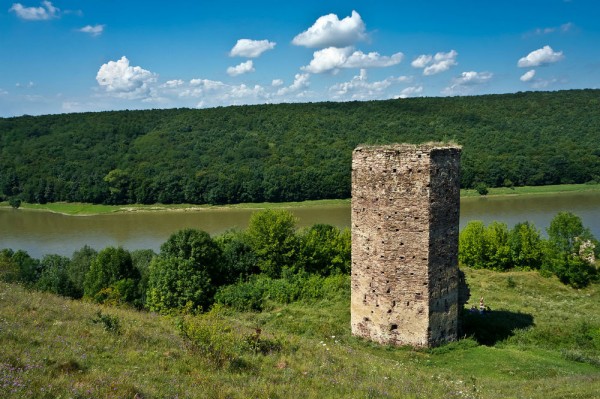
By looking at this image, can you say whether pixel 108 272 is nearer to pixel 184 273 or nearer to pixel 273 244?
pixel 184 273

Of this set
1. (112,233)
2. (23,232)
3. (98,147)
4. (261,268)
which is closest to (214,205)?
(112,233)

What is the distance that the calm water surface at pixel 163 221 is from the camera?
35938 millimetres

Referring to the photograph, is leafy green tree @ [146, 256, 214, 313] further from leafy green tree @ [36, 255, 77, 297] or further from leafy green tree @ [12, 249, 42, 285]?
leafy green tree @ [12, 249, 42, 285]

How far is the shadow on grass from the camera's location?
1298 centimetres

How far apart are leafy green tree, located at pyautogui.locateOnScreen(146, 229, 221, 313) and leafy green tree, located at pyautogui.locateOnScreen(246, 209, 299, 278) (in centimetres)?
266

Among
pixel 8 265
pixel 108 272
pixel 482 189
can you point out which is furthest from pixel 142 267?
pixel 482 189

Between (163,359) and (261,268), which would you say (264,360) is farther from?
(261,268)

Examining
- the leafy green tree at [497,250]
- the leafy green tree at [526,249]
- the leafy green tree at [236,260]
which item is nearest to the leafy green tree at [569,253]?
the leafy green tree at [526,249]

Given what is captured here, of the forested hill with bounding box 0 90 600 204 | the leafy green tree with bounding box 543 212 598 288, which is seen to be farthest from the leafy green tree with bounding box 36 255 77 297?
the forested hill with bounding box 0 90 600 204

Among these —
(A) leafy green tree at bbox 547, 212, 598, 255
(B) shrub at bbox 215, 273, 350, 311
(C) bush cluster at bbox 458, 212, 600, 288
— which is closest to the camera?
A: (B) shrub at bbox 215, 273, 350, 311

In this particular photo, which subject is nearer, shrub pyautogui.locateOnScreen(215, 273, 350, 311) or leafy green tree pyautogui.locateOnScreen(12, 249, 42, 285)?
shrub pyautogui.locateOnScreen(215, 273, 350, 311)

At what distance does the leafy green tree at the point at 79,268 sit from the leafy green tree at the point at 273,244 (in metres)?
8.22

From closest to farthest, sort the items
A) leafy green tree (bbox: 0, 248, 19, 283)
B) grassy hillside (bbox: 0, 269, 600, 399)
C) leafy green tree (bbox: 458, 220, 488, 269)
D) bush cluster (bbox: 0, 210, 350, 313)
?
grassy hillside (bbox: 0, 269, 600, 399) → leafy green tree (bbox: 0, 248, 19, 283) → bush cluster (bbox: 0, 210, 350, 313) → leafy green tree (bbox: 458, 220, 488, 269)

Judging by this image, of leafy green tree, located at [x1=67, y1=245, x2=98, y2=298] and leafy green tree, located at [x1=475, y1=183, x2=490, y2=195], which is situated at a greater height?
leafy green tree, located at [x1=475, y1=183, x2=490, y2=195]
